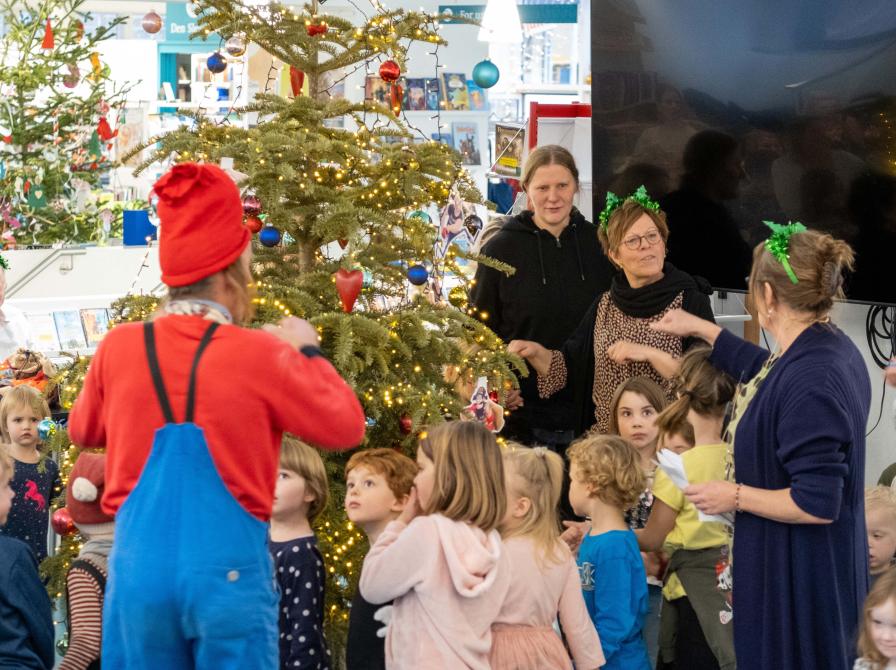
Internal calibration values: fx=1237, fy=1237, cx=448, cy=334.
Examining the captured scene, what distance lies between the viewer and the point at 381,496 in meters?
3.62

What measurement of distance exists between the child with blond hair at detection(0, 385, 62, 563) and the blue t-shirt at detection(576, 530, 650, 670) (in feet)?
7.36

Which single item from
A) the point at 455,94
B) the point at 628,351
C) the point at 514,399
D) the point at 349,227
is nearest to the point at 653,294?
the point at 628,351

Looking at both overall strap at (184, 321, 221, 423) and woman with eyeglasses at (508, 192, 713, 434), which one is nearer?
overall strap at (184, 321, 221, 423)

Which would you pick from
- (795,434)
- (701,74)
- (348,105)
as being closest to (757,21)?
(701,74)

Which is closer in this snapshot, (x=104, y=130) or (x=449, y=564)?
(x=449, y=564)

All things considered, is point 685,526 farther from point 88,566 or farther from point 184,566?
point 184,566

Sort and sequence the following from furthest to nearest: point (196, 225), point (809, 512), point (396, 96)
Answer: point (396, 96) → point (809, 512) → point (196, 225)

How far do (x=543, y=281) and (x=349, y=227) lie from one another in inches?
55.9

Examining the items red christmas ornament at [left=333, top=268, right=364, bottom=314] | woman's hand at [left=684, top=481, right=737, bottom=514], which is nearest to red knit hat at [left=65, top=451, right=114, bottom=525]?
red christmas ornament at [left=333, top=268, right=364, bottom=314]

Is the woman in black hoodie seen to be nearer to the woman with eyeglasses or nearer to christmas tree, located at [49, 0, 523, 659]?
the woman with eyeglasses

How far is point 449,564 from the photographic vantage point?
3215 millimetres

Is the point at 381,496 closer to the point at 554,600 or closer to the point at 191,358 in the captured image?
the point at 554,600

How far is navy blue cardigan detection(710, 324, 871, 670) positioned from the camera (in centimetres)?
297

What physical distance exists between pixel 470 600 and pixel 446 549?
0.17 meters
